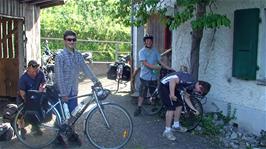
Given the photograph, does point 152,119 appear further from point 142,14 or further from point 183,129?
point 142,14

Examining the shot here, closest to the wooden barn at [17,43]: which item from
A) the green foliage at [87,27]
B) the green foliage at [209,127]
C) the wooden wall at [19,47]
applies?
the wooden wall at [19,47]

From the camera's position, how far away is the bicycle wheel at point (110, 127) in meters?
7.27

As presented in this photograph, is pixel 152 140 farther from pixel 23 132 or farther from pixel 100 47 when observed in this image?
pixel 100 47

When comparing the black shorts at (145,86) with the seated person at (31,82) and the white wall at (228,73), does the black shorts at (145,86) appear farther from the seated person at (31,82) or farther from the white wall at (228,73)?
the seated person at (31,82)

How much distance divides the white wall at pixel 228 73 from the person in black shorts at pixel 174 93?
0.94m

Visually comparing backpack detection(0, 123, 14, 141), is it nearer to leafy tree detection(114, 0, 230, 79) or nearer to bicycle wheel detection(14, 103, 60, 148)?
bicycle wheel detection(14, 103, 60, 148)

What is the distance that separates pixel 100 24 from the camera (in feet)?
74.8

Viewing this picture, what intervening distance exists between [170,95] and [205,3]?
7.00ft

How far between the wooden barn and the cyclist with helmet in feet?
10.7

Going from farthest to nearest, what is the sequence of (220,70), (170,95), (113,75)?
1. (113,75)
2. (220,70)
3. (170,95)

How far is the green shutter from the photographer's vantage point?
28.4 feet

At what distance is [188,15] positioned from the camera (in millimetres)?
8711

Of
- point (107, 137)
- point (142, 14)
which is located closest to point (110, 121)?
point (107, 137)

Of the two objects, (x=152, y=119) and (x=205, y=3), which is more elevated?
(x=205, y=3)
